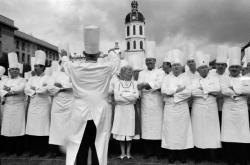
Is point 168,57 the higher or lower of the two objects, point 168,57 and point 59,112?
the higher

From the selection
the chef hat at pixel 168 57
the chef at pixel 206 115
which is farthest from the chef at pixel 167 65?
→ the chef at pixel 206 115

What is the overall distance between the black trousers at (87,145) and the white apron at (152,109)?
2.38 metres

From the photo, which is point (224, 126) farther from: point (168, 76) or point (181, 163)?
point (168, 76)

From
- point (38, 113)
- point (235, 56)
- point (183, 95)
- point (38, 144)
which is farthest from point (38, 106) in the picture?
point (235, 56)

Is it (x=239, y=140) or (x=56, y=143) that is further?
(x=56, y=143)

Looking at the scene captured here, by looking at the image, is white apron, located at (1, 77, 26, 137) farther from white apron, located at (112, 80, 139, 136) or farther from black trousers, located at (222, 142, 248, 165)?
black trousers, located at (222, 142, 248, 165)

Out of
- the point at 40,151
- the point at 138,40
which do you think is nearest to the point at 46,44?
the point at 138,40

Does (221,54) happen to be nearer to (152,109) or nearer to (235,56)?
(235,56)

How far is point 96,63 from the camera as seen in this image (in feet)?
12.5

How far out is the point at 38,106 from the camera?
6355mm

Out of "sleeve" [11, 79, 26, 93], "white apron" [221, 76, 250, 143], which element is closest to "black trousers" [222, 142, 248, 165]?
"white apron" [221, 76, 250, 143]

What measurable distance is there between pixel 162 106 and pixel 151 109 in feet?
0.84

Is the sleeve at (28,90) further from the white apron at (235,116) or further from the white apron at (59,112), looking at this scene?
the white apron at (235,116)

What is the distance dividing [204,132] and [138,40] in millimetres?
58705
